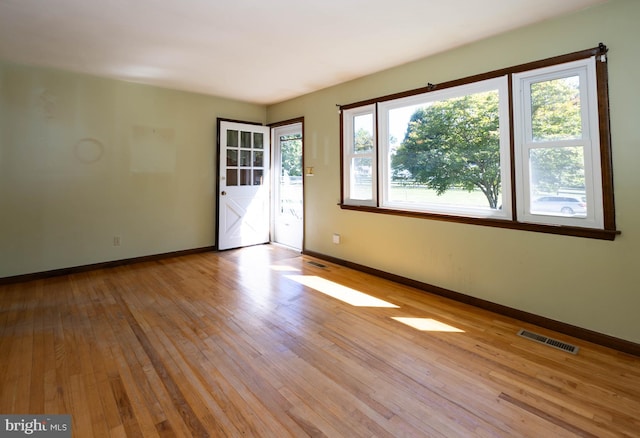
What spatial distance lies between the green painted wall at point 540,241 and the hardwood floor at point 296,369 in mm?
273

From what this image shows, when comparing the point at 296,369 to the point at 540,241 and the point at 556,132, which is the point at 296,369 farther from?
the point at 556,132

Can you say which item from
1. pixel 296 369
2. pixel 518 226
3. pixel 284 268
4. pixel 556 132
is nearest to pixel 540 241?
pixel 518 226

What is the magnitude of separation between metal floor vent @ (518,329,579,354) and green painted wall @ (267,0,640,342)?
0.26 meters

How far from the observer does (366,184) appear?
14.1 ft

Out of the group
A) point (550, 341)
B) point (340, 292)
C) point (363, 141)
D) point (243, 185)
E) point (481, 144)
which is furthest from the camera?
point (243, 185)

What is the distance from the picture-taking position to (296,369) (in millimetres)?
2119

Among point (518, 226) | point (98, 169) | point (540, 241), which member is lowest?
point (540, 241)

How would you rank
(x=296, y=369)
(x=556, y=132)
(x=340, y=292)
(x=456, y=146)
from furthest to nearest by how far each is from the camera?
(x=340, y=292) < (x=456, y=146) < (x=556, y=132) < (x=296, y=369)

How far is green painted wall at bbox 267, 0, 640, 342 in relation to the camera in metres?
2.36

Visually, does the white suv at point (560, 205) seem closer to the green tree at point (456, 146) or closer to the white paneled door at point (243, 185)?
the green tree at point (456, 146)

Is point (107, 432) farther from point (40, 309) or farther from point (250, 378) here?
point (40, 309)

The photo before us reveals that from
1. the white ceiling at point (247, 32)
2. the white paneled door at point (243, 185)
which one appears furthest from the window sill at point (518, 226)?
the white paneled door at point (243, 185)

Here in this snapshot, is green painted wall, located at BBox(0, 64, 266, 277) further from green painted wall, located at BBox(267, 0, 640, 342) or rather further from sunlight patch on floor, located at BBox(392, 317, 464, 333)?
sunlight patch on floor, located at BBox(392, 317, 464, 333)

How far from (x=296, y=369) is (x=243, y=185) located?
13.3 feet
